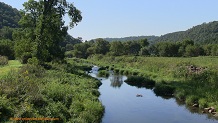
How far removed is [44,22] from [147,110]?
26.8 metres

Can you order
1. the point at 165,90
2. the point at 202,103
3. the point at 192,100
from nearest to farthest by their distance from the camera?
the point at 202,103 → the point at 192,100 → the point at 165,90

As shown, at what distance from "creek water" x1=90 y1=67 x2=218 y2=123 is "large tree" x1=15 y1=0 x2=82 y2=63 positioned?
1672 cm

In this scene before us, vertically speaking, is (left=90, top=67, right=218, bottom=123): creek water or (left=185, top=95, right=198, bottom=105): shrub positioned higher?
(left=185, top=95, right=198, bottom=105): shrub

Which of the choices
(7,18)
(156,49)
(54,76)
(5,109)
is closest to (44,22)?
(54,76)

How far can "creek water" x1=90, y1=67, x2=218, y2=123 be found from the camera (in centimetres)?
2570

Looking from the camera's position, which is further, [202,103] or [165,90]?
[165,90]

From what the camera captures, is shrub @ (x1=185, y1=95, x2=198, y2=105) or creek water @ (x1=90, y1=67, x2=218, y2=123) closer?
creek water @ (x1=90, y1=67, x2=218, y2=123)

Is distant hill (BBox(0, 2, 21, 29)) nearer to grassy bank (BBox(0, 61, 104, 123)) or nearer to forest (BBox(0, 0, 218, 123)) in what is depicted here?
forest (BBox(0, 0, 218, 123))

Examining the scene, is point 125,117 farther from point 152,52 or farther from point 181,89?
point 152,52

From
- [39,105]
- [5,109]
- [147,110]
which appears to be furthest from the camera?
[147,110]

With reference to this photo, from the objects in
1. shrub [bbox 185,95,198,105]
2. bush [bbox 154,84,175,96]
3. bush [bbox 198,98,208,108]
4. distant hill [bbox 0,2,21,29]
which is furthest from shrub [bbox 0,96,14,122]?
distant hill [bbox 0,2,21,29]

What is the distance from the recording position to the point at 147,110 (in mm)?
29688

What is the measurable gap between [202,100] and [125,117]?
9158 millimetres

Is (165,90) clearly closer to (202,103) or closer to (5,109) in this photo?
(202,103)
